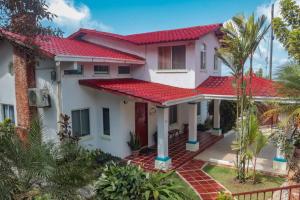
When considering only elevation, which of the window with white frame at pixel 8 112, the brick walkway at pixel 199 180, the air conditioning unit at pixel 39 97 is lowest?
the brick walkway at pixel 199 180

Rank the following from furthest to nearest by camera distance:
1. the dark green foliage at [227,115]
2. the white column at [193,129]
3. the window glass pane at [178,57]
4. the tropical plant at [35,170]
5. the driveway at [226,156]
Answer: the dark green foliage at [227,115], the window glass pane at [178,57], the white column at [193,129], the driveway at [226,156], the tropical plant at [35,170]

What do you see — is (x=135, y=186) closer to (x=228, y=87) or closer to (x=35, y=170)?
(x=35, y=170)

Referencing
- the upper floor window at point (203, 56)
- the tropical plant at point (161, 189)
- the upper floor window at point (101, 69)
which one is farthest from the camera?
the upper floor window at point (203, 56)

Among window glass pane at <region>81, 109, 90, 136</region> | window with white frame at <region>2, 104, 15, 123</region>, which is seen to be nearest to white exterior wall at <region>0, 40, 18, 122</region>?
window with white frame at <region>2, 104, 15, 123</region>

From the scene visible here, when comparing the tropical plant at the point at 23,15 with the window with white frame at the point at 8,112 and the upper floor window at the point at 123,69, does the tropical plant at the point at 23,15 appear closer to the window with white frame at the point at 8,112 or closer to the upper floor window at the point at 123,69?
the window with white frame at the point at 8,112

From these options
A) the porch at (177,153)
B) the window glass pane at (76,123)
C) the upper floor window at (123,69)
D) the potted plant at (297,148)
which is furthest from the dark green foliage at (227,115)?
the window glass pane at (76,123)

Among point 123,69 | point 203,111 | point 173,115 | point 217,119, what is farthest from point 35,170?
point 203,111

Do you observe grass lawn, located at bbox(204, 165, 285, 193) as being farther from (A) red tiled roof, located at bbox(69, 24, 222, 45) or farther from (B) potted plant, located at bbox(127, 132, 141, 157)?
(A) red tiled roof, located at bbox(69, 24, 222, 45)
